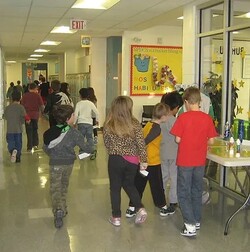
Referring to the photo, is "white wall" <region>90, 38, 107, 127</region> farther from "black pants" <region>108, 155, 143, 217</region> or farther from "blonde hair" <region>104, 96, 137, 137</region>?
"blonde hair" <region>104, 96, 137, 137</region>

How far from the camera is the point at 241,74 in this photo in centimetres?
585

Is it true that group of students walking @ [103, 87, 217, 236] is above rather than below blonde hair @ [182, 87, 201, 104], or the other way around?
below

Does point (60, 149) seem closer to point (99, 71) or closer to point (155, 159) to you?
point (155, 159)

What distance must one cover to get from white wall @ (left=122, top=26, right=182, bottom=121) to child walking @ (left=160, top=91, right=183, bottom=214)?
5.61 metres

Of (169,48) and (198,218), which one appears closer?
(198,218)

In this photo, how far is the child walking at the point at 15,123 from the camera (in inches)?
289

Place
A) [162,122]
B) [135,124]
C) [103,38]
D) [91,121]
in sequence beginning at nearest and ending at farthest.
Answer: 1. [135,124]
2. [162,122]
3. [91,121]
4. [103,38]

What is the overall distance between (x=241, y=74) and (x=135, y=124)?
2421mm

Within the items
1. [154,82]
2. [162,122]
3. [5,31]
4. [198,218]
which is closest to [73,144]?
[162,122]

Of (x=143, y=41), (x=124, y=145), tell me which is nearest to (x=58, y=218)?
(x=124, y=145)

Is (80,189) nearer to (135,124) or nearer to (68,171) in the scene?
(68,171)

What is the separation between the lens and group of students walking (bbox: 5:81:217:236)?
3914 mm

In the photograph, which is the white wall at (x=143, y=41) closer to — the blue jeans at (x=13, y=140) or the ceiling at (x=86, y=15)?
Result: the ceiling at (x=86, y=15)

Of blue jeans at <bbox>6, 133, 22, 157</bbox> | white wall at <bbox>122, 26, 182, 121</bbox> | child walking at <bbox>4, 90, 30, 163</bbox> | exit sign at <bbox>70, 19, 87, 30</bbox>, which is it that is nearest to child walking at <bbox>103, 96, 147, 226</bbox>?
child walking at <bbox>4, 90, 30, 163</bbox>
